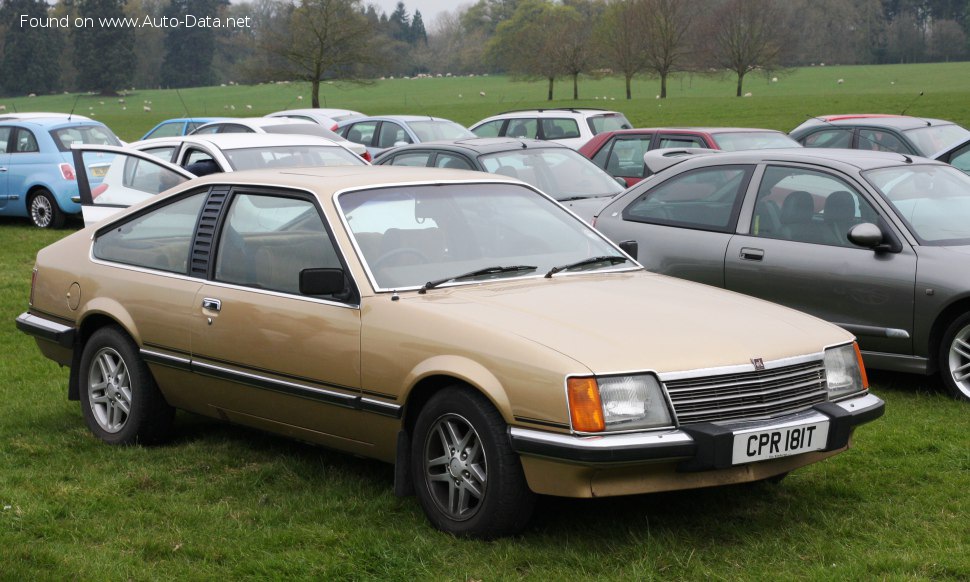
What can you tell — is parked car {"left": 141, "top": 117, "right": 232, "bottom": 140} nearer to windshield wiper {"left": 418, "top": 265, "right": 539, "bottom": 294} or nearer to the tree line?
windshield wiper {"left": 418, "top": 265, "right": 539, "bottom": 294}

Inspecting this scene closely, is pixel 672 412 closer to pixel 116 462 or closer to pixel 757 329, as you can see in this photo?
pixel 757 329

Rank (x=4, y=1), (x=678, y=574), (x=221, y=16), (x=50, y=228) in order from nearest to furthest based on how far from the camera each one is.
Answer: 1. (x=678, y=574)
2. (x=50, y=228)
3. (x=4, y=1)
4. (x=221, y=16)

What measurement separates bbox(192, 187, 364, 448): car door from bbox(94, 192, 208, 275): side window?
185 mm

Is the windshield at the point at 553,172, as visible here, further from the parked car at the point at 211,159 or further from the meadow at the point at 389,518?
the meadow at the point at 389,518

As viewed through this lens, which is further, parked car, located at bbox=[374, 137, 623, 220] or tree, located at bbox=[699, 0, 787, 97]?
tree, located at bbox=[699, 0, 787, 97]

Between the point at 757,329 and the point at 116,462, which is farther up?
the point at 757,329

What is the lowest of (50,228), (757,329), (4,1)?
(50,228)

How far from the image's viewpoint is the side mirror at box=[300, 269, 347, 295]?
5.26 m

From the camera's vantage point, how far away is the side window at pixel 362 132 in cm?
2430

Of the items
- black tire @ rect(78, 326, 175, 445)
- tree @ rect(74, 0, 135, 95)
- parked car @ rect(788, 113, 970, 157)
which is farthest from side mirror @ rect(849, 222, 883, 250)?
tree @ rect(74, 0, 135, 95)

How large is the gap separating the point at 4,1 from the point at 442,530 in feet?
380

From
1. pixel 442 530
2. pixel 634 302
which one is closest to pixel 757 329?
pixel 634 302

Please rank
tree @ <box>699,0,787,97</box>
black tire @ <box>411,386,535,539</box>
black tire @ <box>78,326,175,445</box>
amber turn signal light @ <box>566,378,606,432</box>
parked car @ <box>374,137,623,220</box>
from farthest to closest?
tree @ <box>699,0,787,97</box> → parked car @ <box>374,137,623,220</box> → black tire @ <box>78,326,175,445</box> → black tire @ <box>411,386,535,539</box> → amber turn signal light @ <box>566,378,606,432</box>

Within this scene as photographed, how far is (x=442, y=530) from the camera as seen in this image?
502 cm
